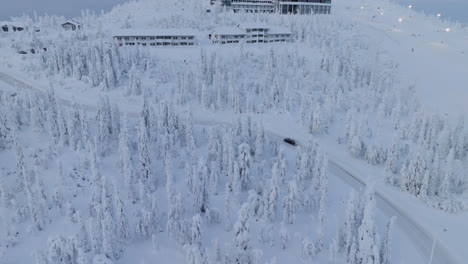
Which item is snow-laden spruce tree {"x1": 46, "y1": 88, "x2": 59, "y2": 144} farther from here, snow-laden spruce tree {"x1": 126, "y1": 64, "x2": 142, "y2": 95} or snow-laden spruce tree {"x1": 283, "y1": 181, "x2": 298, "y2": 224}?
snow-laden spruce tree {"x1": 283, "y1": 181, "x2": 298, "y2": 224}

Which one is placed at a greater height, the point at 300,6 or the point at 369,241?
the point at 300,6

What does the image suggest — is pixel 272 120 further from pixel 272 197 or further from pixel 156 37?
pixel 156 37

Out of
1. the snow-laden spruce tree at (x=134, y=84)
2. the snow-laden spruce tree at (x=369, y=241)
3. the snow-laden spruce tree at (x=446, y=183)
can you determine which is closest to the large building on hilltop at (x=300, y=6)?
the snow-laden spruce tree at (x=134, y=84)

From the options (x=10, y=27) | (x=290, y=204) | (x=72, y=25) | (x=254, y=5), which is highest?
(x=254, y=5)

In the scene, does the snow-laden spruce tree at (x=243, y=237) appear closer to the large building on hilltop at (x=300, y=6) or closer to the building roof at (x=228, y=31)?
the building roof at (x=228, y=31)

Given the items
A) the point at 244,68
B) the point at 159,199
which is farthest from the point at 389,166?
the point at 244,68

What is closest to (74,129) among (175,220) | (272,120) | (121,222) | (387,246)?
(121,222)
